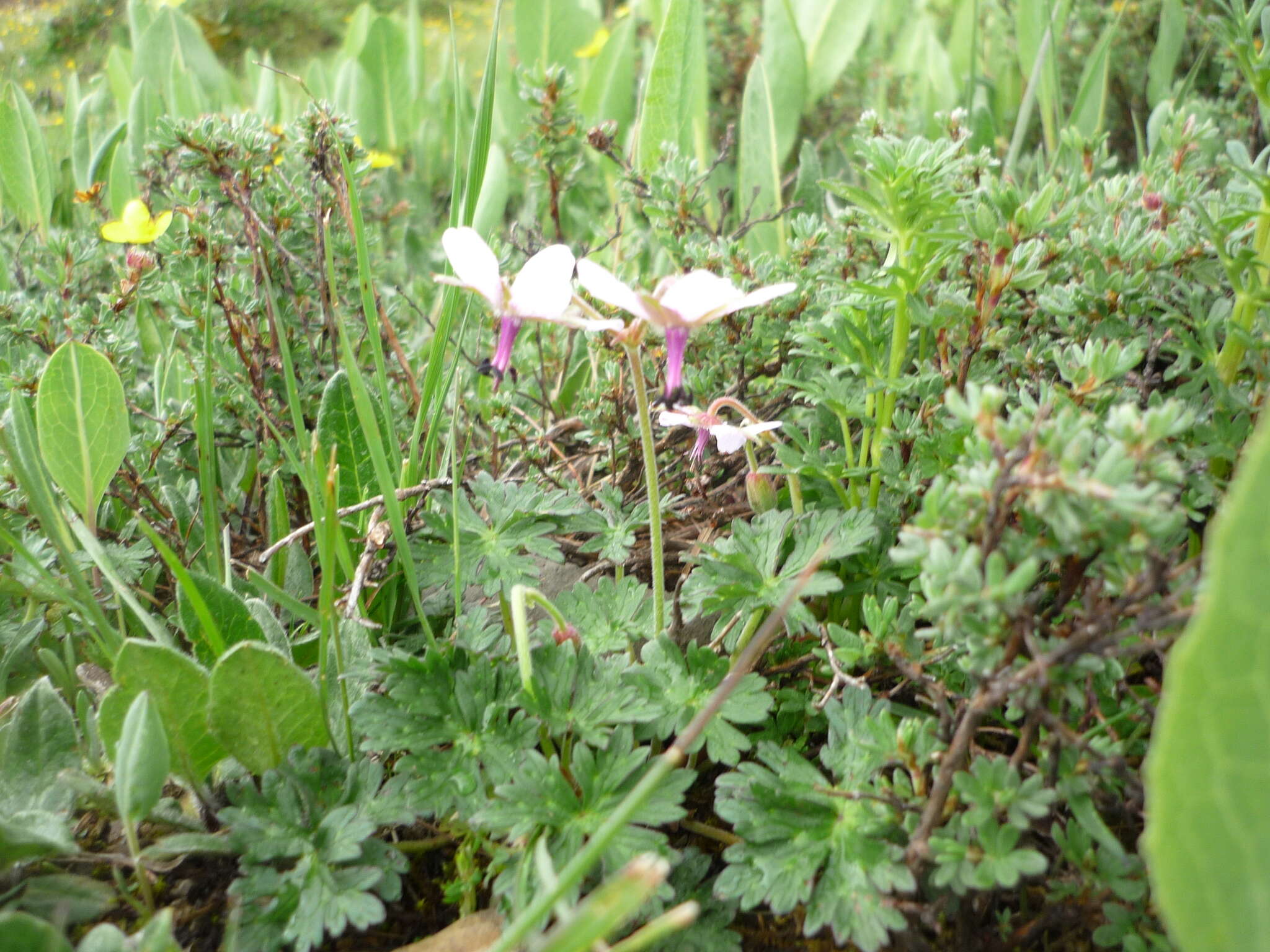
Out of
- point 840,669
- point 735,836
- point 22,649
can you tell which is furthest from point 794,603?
point 22,649

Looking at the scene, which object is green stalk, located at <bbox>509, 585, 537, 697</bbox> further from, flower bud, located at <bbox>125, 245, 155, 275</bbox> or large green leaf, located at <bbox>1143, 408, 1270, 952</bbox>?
flower bud, located at <bbox>125, 245, 155, 275</bbox>

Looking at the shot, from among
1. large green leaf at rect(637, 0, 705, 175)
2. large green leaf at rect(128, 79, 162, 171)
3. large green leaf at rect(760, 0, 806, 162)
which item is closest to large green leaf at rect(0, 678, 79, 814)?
large green leaf at rect(637, 0, 705, 175)

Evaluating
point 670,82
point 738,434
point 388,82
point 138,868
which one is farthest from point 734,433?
point 388,82

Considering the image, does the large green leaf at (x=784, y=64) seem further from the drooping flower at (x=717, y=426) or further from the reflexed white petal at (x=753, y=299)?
the reflexed white petal at (x=753, y=299)

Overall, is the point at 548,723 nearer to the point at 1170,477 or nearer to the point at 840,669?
the point at 840,669

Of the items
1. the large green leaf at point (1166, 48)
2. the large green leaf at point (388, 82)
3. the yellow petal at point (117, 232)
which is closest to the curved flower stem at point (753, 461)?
the yellow petal at point (117, 232)
